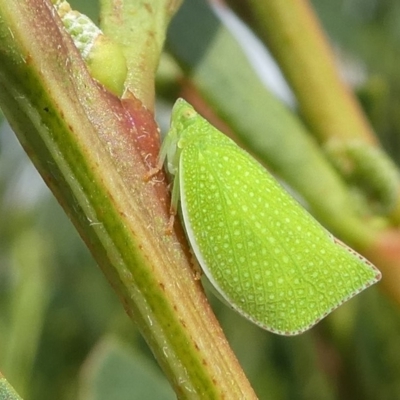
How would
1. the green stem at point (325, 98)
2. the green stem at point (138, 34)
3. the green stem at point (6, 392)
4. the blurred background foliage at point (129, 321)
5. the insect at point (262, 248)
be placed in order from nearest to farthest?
A: the green stem at point (6, 392), the green stem at point (138, 34), the insect at point (262, 248), the green stem at point (325, 98), the blurred background foliage at point (129, 321)

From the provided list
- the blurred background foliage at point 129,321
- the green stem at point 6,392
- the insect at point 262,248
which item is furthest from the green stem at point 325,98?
the green stem at point 6,392

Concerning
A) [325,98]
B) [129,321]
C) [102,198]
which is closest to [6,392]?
[102,198]

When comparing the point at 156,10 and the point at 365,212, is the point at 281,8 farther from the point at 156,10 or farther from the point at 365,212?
the point at 156,10

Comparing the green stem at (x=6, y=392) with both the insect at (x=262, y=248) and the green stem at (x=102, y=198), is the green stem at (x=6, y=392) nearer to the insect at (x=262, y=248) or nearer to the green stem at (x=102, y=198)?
the green stem at (x=102, y=198)

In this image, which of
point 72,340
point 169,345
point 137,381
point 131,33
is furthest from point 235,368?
point 72,340

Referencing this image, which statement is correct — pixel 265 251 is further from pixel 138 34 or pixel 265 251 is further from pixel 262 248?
pixel 138 34

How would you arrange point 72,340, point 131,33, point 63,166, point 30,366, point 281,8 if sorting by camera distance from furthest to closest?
point 72,340, point 30,366, point 281,8, point 131,33, point 63,166
